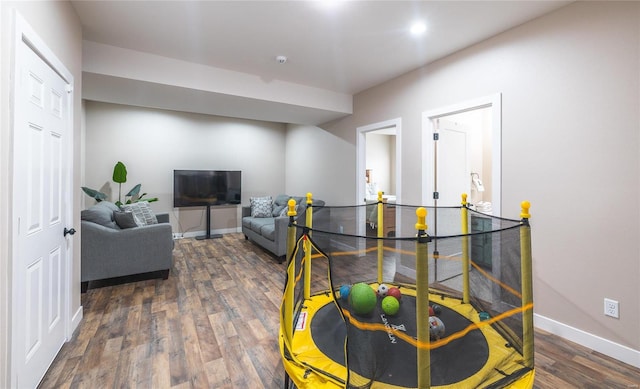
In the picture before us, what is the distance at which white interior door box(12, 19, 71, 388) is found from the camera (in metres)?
1.46

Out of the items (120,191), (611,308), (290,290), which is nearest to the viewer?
(290,290)

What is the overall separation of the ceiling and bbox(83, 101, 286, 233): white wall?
2.25m

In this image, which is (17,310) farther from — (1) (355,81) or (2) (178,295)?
(1) (355,81)

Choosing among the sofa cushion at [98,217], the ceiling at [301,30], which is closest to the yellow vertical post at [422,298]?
the ceiling at [301,30]

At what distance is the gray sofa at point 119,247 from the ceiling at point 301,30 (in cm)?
157

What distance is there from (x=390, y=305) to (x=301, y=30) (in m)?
2.47

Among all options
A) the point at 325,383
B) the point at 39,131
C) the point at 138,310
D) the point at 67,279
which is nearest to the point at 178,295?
the point at 138,310

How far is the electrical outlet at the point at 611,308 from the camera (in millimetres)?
2006

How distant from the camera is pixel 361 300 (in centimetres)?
153

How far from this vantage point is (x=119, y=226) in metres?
3.38

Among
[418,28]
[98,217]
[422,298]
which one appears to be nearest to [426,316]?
[422,298]

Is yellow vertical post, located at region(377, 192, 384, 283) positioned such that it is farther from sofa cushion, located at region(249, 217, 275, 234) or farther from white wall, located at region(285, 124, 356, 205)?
sofa cushion, located at region(249, 217, 275, 234)

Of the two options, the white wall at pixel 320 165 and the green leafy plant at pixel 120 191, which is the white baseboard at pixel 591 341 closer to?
the white wall at pixel 320 165

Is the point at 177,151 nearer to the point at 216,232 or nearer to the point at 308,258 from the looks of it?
the point at 216,232
